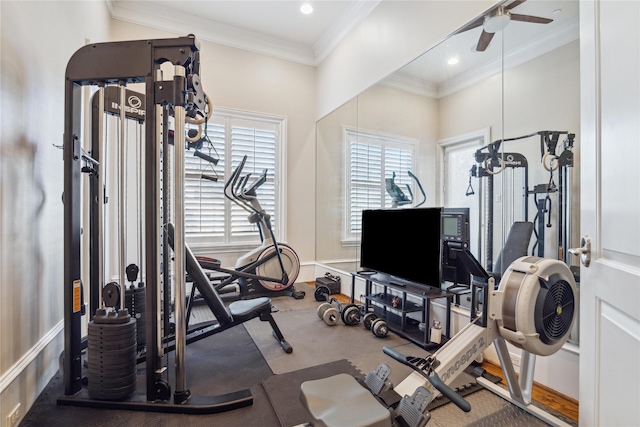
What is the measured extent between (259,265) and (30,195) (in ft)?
8.16

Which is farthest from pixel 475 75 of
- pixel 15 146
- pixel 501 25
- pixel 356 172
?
pixel 15 146

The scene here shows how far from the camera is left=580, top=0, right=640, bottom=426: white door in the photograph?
1.05m

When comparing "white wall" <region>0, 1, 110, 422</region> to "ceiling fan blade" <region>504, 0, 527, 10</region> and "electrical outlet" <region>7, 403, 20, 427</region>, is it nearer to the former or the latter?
"electrical outlet" <region>7, 403, 20, 427</region>

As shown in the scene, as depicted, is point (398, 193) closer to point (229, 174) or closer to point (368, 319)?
point (368, 319)

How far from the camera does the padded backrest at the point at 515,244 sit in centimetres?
223

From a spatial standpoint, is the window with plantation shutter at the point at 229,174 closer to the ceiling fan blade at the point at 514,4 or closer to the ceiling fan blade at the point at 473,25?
the ceiling fan blade at the point at 473,25

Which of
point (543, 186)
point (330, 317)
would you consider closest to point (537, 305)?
point (543, 186)

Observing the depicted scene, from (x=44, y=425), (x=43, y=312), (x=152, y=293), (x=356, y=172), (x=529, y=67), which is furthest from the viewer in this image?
(x=356, y=172)

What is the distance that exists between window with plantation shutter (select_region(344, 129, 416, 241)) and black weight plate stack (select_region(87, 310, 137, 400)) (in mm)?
2747

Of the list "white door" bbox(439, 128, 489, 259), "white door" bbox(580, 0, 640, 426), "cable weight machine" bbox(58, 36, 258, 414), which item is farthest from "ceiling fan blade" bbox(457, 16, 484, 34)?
"cable weight machine" bbox(58, 36, 258, 414)

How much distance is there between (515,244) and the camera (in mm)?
2303

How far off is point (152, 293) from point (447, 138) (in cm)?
269

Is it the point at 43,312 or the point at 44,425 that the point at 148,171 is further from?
the point at 44,425

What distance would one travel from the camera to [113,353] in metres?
1.76
